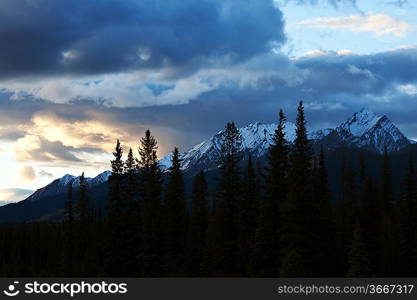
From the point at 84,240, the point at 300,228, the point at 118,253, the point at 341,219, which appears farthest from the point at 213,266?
the point at 84,240

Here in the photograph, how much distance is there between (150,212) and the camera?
6500 cm

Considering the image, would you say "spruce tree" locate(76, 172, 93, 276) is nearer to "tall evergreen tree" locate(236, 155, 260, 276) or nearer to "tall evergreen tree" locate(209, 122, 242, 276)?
"tall evergreen tree" locate(209, 122, 242, 276)

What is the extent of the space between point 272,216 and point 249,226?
6578 millimetres

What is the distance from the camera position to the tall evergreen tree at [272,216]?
2186 inches

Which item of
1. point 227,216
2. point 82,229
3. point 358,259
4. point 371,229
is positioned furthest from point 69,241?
point 358,259

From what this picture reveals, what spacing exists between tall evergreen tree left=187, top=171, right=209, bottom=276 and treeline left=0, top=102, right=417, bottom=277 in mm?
137

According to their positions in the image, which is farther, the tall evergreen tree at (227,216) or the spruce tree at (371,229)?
the spruce tree at (371,229)

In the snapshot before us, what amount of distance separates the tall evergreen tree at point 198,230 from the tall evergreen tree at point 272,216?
15.9 m

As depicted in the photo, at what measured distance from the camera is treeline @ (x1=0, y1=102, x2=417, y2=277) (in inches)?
2142

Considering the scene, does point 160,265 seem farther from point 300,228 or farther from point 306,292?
point 306,292

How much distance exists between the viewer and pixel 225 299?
103 ft

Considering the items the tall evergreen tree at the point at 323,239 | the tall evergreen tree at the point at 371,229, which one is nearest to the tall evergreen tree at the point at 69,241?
the tall evergreen tree at the point at 371,229

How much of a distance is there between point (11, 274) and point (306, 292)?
7556 centimetres

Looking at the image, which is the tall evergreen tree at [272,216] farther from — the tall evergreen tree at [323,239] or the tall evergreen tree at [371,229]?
the tall evergreen tree at [371,229]
